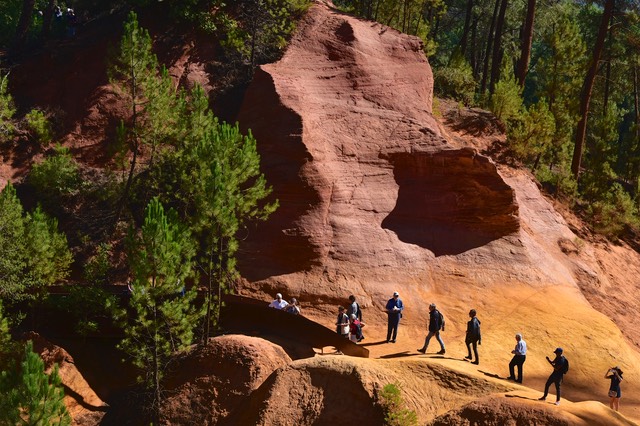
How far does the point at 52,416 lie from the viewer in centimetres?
1391

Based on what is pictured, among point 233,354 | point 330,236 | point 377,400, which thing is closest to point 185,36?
point 330,236

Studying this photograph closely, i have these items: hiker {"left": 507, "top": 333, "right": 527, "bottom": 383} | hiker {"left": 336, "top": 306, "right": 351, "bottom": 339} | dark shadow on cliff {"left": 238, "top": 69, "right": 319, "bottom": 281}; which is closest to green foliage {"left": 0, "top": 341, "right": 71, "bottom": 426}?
dark shadow on cliff {"left": 238, "top": 69, "right": 319, "bottom": 281}

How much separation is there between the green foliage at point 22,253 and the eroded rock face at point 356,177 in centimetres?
580

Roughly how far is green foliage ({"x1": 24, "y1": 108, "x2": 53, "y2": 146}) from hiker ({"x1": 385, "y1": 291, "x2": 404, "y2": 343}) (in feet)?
52.3

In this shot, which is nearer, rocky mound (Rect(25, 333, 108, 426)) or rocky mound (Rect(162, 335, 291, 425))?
rocky mound (Rect(162, 335, 291, 425))

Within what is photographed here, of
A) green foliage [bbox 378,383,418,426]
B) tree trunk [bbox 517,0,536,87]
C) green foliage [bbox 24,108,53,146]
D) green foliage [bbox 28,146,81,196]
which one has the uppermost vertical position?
tree trunk [bbox 517,0,536,87]

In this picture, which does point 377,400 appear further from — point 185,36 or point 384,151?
point 185,36

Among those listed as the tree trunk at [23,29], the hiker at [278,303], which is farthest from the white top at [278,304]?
the tree trunk at [23,29]

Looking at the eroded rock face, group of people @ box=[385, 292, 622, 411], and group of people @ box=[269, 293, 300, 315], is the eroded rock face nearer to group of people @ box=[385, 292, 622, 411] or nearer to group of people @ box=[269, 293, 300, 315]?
group of people @ box=[269, 293, 300, 315]

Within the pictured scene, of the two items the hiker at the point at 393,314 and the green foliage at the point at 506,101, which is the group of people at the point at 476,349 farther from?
the green foliage at the point at 506,101

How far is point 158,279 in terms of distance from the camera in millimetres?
15430

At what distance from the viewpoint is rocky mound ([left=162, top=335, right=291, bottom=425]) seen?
15.4 metres

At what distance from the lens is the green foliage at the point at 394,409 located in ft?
42.1

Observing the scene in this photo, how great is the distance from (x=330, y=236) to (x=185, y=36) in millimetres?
Answer: 13872
